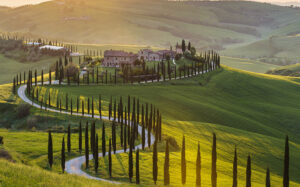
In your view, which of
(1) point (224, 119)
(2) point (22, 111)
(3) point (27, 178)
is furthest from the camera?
(1) point (224, 119)

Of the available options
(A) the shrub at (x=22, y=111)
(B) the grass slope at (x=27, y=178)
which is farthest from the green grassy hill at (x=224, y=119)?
(A) the shrub at (x=22, y=111)

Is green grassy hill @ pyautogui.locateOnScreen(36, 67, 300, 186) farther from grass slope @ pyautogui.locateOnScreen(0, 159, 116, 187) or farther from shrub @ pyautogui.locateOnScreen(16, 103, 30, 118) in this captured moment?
shrub @ pyautogui.locateOnScreen(16, 103, 30, 118)

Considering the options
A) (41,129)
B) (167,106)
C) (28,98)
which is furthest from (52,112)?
(167,106)

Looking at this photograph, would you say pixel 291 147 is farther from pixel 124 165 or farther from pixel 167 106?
pixel 124 165

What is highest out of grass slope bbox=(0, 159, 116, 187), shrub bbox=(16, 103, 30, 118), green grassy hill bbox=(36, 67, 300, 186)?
grass slope bbox=(0, 159, 116, 187)

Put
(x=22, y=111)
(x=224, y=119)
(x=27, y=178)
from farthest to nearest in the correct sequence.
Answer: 1. (x=224, y=119)
2. (x=22, y=111)
3. (x=27, y=178)

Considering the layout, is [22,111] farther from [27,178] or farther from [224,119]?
[27,178]

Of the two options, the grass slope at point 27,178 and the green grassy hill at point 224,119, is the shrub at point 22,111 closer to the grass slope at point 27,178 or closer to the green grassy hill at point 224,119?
the green grassy hill at point 224,119

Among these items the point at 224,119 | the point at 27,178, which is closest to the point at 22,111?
the point at 224,119

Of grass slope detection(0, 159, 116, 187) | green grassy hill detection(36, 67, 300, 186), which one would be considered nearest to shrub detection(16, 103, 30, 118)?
green grassy hill detection(36, 67, 300, 186)
